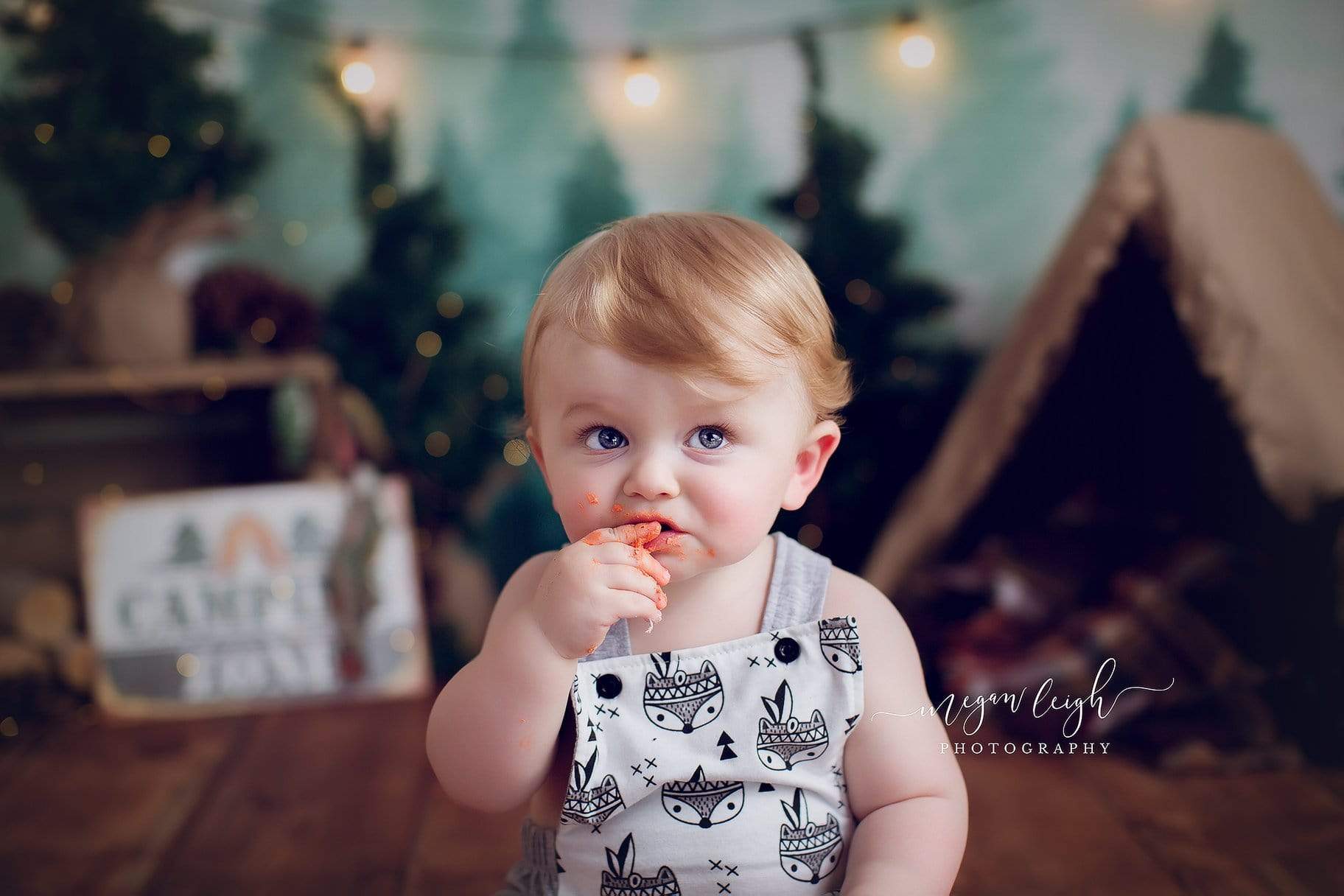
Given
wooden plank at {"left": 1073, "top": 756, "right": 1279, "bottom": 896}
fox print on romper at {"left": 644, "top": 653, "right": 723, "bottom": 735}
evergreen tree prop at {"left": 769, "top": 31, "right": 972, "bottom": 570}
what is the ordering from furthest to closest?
evergreen tree prop at {"left": 769, "top": 31, "right": 972, "bottom": 570} → wooden plank at {"left": 1073, "top": 756, "right": 1279, "bottom": 896} → fox print on romper at {"left": 644, "top": 653, "right": 723, "bottom": 735}

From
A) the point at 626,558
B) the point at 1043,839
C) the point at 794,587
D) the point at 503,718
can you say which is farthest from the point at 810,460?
the point at 1043,839

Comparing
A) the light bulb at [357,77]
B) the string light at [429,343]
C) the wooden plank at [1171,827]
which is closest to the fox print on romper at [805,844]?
the wooden plank at [1171,827]

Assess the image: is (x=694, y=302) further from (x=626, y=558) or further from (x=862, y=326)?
(x=862, y=326)

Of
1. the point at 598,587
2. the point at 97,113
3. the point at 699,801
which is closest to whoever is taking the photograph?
the point at 598,587

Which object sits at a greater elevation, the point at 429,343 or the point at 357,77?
the point at 357,77

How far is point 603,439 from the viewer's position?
2.65ft

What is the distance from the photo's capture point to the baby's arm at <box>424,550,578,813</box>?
0.80 metres

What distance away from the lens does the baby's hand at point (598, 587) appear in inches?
30.2

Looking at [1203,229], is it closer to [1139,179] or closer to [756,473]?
[1139,179]

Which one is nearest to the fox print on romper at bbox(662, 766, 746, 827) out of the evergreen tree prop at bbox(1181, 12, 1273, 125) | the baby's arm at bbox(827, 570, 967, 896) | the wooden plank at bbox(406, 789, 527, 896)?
the baby's arm at bbox(827, 570, 967, 896)

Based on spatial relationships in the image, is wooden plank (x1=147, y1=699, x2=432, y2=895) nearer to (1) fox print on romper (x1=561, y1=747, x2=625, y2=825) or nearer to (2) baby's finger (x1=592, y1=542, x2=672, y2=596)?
(1) fox print on romper (x1=561, y1=747, x2=625, y2=825)

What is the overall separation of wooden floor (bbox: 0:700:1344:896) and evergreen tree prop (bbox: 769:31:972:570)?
58cm

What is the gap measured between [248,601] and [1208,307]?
1.61m

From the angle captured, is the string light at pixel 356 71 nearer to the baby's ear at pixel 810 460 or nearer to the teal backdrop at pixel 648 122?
the teal backdrop at pixel 648 122
